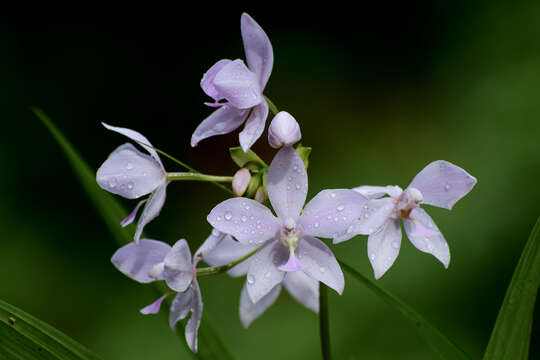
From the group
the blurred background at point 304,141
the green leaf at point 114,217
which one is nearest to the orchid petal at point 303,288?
the green leaf at point 114,217

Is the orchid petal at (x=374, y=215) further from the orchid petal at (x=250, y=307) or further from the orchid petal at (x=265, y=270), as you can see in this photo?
the orchid petal at (x=250, y=307)

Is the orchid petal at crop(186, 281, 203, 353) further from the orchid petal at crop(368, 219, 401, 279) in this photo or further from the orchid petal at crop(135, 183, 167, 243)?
the orchid petal at crop(368, 219, 401, 279)

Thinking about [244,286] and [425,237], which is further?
[244,286]

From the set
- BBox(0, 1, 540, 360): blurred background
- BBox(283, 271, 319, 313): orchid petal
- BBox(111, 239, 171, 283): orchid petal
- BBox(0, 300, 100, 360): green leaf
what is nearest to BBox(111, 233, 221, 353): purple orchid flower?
BBox(111, 239, 171, 283): orchid petal

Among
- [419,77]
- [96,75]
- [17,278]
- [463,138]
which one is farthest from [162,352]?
[419,77]

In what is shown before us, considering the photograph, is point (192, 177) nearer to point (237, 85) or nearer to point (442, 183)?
point (237, 85)

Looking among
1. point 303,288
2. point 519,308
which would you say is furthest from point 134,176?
point 519,308

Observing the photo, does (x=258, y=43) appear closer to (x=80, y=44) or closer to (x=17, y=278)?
(x=17, y=278)
